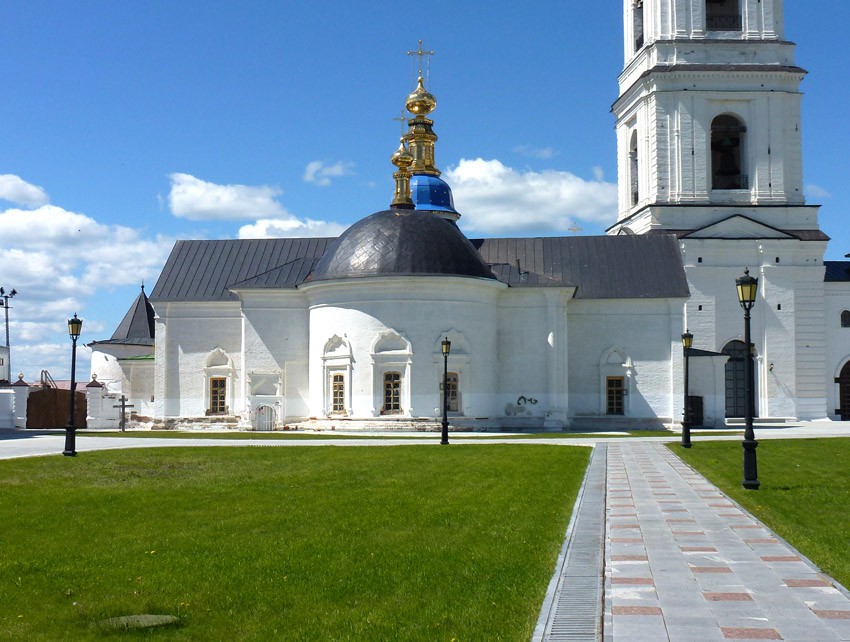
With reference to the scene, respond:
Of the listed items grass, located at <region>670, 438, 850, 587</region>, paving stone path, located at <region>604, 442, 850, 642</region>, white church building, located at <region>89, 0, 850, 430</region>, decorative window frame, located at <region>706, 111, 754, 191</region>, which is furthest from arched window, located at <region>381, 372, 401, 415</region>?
paving stone path, located at <region>604, 442, 850, 642</region>

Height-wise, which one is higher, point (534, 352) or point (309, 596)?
point (534, 352)

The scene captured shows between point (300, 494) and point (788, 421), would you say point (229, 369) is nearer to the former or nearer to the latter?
point (788, 421)

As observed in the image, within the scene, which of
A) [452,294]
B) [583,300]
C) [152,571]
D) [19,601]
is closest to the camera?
[19,601]

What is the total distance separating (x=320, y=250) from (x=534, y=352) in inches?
440

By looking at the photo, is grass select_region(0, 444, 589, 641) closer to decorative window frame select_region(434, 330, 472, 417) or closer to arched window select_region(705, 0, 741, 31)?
decorative window frame select_region(434, 330, 472, 417)

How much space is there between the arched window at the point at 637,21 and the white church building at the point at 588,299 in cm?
6

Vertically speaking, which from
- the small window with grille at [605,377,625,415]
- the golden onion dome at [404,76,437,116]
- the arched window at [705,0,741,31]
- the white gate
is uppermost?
the arched window at [705,0,741,31]

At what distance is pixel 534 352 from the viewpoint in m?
39.5

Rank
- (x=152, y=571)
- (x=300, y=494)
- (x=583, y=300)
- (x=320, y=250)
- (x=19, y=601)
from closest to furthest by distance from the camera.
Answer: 1. (x=19, y=601)
2. (x=152, y=571)
3. (x=300, y=494)
4. (x=583, y=300)
5. (x=320, y=250)

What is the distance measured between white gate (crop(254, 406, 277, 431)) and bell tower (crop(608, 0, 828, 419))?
18406 mm

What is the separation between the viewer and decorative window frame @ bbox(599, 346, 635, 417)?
4075 cm

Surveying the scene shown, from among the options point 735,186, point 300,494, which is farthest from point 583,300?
point 300,494

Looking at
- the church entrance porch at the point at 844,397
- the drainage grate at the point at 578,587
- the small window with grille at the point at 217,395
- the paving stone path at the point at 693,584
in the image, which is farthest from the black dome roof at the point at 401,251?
the drainage grate at the point at 578,587

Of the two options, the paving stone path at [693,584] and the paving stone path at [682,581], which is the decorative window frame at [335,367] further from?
the paving stone path at [693,584]
